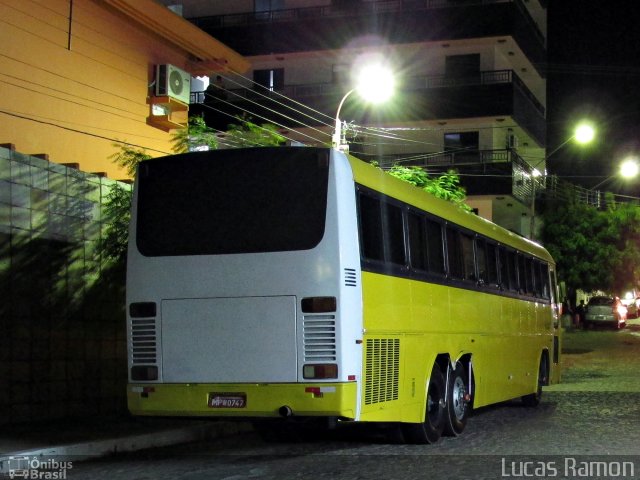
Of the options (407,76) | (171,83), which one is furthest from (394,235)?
(407,76)

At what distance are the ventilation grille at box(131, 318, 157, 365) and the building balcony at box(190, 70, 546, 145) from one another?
93.1 feet

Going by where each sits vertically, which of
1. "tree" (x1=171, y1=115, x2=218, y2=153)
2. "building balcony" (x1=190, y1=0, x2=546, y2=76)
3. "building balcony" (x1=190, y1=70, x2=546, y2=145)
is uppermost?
"building balcony" (x1=190, y1=0, x2=546, y2=76)

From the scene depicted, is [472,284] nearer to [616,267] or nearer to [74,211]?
[74,211]

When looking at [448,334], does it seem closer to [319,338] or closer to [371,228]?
[371,228]

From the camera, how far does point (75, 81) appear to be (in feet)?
56.9

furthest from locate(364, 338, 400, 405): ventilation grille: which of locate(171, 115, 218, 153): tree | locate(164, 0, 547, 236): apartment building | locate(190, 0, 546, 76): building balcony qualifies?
locate(190, 0, 546, 76): building balcony

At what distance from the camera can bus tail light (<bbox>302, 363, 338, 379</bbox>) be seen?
30.2ft

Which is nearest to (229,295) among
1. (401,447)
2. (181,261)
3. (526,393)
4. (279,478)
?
(181,261)

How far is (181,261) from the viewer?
391 inches

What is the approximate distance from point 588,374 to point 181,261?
16.0m

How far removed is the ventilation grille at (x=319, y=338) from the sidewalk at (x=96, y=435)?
1.57 m

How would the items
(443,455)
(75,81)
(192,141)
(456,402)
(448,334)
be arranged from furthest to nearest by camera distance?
1. (75,81)
2. (192,141)
3. (456,402)
4. (448,334)
5. (443,455)

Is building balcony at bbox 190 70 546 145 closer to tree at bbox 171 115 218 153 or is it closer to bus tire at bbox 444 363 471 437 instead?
tree at bbox 171 115 218 153

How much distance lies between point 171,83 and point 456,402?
1038 cm
